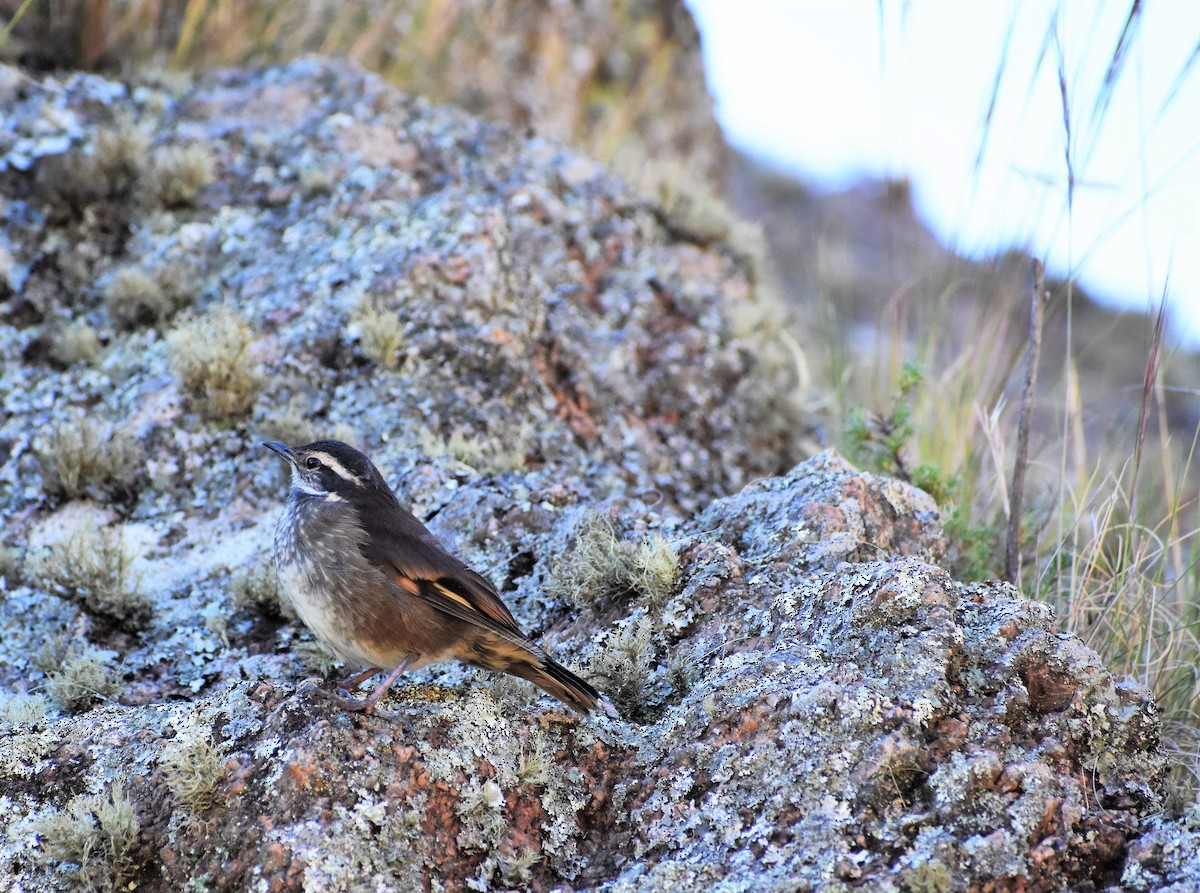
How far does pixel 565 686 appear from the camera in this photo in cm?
385

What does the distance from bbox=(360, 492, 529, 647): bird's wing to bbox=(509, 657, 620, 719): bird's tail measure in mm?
144

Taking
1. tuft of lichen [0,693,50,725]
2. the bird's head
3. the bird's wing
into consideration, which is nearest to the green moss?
tuft of lichen [0,693,50,725]

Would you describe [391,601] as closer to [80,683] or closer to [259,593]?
[259,593]

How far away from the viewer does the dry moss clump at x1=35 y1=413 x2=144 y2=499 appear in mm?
5434

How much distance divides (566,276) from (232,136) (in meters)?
2.48

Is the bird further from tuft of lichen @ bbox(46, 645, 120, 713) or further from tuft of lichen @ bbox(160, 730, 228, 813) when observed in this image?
tuft of lichen @ bbox(46, 645, 120, 713)

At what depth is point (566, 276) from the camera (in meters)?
7.13

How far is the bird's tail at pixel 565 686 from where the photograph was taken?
383 cm

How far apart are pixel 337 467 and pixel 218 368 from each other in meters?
1.50

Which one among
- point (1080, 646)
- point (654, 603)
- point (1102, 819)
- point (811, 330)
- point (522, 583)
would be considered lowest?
point (811, 330)

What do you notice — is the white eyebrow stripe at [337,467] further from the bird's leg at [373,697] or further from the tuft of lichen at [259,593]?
the bird's leg at [373,697]

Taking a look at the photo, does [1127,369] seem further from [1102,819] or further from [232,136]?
[1102,819]

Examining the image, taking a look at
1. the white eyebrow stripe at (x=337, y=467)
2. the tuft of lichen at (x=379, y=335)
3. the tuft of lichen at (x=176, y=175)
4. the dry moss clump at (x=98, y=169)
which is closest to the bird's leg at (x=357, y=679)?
the white eyebrow stripe at (x=337, y=467)

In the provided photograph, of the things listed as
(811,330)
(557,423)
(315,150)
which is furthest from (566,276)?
(811,330)
